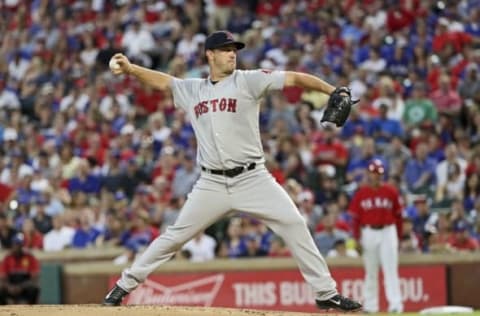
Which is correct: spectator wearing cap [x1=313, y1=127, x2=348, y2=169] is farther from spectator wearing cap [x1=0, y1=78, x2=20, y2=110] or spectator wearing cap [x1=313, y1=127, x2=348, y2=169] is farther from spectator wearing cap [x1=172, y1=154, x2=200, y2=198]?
spectator wearing cap [x1=0, y1=78, x2=20, y2=110]

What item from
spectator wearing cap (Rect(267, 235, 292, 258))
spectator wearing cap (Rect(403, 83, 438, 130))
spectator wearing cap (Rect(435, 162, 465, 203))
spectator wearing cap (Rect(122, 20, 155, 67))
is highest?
spectator wearing cap (Rect(122, 20, 155, 67))

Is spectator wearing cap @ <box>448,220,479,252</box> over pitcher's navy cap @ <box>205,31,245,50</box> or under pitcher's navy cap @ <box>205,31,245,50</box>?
under

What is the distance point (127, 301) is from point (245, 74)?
731cm

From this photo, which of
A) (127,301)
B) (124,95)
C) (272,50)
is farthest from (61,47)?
(127,301)

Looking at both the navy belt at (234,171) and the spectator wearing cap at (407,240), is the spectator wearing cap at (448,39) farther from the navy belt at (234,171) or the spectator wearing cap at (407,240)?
the navy belt at (234,171)

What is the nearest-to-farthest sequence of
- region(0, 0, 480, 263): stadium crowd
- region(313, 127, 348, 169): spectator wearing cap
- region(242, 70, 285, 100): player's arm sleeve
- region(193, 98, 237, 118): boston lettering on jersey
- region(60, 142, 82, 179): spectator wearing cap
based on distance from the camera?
region(242, 70, 285, 100): player's arm sleeve → region(193, 98, 237, 118): boston lettering on jersey → region(0, 0, 480, 263): stadium crowd → region(313, 127, 348, 169): spectator wearing cap → region(60, 142, 82, 179): spectator wearing cap

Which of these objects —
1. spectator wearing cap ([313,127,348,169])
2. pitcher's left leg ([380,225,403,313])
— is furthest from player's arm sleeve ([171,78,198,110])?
spectator wearing cap ([313,127,348,169])

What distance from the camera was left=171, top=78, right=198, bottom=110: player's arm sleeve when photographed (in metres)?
9.21

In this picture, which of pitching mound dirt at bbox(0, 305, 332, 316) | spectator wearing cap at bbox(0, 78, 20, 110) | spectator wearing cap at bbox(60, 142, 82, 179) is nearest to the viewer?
pitching mound dirt at bbox(0, 305, 332, 316)

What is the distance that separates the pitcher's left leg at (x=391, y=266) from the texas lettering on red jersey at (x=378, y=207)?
123mm

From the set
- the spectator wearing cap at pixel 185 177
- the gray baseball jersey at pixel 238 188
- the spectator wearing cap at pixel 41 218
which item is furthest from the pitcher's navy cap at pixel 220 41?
the spectator wearing cap at pixel 41 218

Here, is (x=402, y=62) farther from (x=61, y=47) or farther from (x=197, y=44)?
(x=61, y=47)

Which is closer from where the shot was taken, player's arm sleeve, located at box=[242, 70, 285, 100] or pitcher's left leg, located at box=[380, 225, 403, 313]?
player's arm sleeve, located at box=[242, 70, 285, 100]

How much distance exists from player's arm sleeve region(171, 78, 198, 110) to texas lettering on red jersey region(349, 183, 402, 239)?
217 inches
